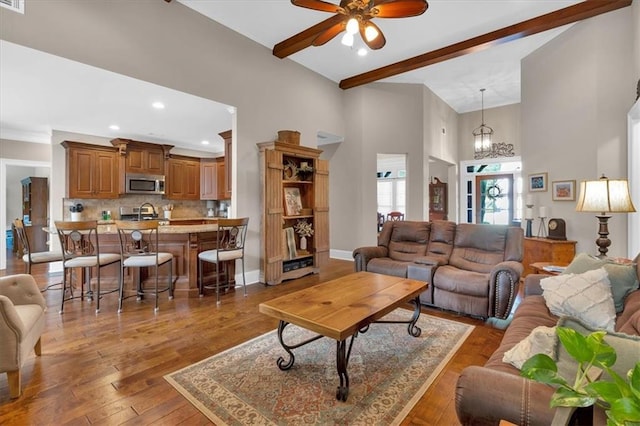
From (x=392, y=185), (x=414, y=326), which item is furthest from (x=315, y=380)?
(x=392, y=185)

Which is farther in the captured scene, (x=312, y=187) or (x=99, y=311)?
(x=312, y=187)

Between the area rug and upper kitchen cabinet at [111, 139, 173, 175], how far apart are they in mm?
5596

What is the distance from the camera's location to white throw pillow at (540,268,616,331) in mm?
1777

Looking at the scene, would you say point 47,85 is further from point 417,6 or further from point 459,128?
point 459,128

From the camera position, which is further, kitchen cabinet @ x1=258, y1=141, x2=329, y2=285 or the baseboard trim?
the baseboard trim

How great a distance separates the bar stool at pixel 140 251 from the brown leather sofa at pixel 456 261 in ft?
7.94

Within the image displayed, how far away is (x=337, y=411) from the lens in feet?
5.76

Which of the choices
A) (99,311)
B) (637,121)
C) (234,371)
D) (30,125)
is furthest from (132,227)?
(637,121)

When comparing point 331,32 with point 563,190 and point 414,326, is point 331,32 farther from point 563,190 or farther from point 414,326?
point 563,190

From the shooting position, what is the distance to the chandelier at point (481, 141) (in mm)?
7353

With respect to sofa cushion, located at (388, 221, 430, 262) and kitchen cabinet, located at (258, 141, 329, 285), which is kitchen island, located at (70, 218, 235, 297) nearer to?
kitchen cabinet, located at (258, 141, 329, 285)

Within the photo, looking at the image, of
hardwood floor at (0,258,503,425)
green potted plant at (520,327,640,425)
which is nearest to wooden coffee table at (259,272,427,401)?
hardwood floor at (0,258,503,425)

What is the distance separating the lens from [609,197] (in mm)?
2475

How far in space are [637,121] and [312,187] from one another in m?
4.26
